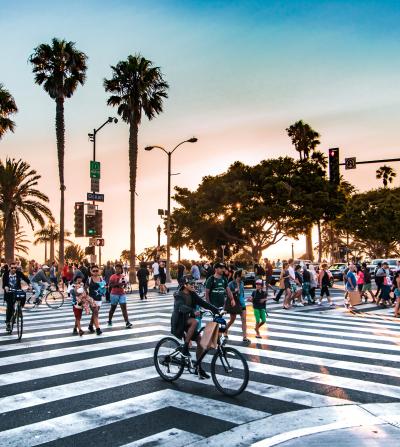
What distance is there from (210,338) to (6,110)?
33509 mm

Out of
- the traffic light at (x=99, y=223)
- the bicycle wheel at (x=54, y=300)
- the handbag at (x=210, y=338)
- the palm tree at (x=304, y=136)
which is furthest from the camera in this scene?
the palm tree at (x=304, y=136)

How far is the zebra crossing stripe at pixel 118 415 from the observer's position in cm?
555

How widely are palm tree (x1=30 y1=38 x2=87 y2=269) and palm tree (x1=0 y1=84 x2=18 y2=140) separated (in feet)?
7.85

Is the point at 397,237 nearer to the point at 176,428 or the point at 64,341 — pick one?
the point at 64,341

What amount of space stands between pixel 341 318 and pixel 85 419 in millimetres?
12615

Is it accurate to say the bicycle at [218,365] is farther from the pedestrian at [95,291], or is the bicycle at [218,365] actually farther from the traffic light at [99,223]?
the traffic light at [99,223]

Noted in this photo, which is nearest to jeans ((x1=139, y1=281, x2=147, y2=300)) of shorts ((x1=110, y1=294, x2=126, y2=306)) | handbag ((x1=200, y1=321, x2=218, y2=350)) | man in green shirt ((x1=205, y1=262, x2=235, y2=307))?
shorts ((x1=110, y1=294, x2=126, y2=306))

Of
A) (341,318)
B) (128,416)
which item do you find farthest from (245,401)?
(341,318)

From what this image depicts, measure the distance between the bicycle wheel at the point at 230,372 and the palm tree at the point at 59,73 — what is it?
3009 centimetres

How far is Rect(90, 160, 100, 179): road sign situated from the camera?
28.5 metres

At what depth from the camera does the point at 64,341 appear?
1187 cm

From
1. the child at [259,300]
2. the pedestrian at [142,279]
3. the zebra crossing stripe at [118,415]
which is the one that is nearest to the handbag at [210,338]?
the zebra crossing stripe at [118,415]

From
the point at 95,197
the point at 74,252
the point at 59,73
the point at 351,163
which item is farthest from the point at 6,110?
the point at 74,252

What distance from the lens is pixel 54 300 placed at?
21406 millimetres
